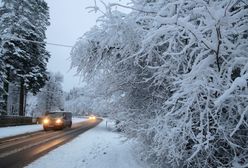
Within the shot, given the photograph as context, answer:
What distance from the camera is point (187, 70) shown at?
20.9ft

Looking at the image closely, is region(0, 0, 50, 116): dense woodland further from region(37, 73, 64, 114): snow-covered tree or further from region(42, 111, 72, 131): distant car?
region(37, 73, 64, 114): snow-covered tree

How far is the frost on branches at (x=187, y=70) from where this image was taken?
17.4ft

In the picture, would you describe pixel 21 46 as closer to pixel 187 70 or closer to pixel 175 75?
pixel 175 75

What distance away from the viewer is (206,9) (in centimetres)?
534

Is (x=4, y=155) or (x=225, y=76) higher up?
(x=225, y=76)

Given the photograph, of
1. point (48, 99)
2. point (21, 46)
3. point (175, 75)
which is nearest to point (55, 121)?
point (21, 46)

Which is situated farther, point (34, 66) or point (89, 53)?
point (34, 66)

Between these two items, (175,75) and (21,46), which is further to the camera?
(21,46)

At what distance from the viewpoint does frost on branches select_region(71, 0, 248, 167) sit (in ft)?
17.4

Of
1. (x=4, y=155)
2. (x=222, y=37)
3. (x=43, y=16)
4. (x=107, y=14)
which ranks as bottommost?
(x=4, y=155)

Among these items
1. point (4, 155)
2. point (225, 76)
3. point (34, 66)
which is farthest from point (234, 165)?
point (34, 66)

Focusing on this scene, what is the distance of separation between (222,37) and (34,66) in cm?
4033

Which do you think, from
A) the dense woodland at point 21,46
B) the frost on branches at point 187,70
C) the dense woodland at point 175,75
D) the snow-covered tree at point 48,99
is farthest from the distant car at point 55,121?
the snow-covered tree at point 48,99

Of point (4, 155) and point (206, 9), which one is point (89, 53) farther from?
point (4, 155)
